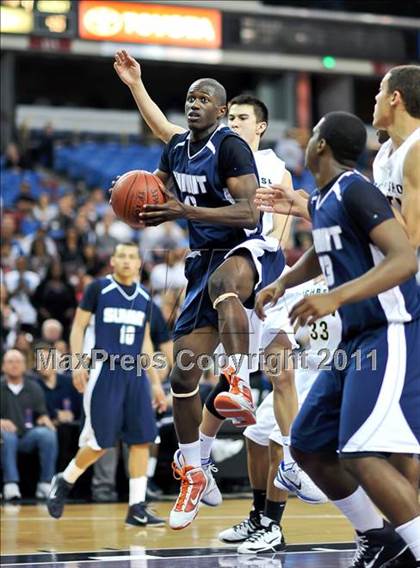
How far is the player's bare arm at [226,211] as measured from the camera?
19.9ft

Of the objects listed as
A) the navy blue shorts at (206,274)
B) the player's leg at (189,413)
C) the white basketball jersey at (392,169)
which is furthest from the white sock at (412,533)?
the navy blue shorts at (206,274)

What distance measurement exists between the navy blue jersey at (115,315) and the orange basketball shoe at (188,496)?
306cm

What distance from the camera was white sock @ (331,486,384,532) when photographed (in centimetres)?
532

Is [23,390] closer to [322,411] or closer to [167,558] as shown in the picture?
[167,558]

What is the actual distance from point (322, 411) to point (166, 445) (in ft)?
22.8

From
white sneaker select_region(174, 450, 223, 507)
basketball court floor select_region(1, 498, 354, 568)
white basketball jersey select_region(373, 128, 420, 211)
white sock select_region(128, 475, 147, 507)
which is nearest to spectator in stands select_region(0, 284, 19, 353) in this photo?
basketball court floor select_region(1, 498, 354, 568)

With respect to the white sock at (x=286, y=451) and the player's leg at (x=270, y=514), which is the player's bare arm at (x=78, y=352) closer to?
the player's leg at (x=270, y=514)

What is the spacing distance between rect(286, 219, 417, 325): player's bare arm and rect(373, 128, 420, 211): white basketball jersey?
76 centimetres

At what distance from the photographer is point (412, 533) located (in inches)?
195

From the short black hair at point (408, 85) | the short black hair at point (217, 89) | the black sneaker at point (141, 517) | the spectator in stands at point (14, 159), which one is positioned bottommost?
the black sneaker at point (141, 517)

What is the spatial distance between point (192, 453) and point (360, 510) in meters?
1.69

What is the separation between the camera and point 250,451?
775cm

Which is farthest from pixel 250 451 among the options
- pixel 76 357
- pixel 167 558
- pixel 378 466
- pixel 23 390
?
pixel 23 390

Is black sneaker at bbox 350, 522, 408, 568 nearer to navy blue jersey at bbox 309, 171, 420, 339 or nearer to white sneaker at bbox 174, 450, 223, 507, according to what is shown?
navy blue jersey at bbox 309, 171, 420, 339
